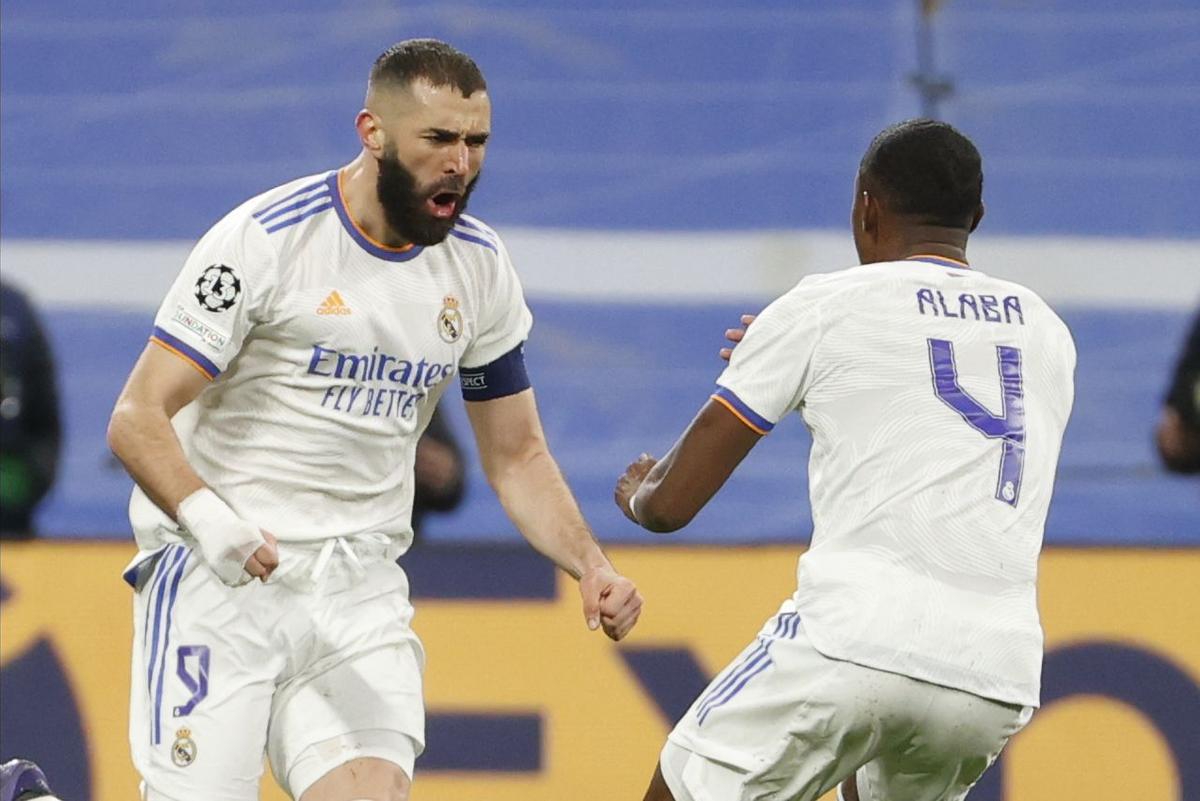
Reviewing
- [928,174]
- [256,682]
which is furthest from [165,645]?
[928,174]

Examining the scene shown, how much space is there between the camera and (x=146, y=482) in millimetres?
3643

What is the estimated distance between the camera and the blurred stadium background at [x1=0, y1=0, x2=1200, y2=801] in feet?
22.3

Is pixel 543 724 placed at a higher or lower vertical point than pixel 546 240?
lower

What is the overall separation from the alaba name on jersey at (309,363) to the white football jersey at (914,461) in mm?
659

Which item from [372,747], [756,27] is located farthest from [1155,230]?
[372,747]

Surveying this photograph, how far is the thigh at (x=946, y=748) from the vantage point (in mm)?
3629

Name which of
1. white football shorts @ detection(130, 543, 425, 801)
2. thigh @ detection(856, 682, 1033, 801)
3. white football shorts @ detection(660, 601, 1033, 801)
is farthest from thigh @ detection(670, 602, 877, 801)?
white football shorts @ detection(130, 543, 425, 801)

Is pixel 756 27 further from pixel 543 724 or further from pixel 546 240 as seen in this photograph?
pixel 543 724

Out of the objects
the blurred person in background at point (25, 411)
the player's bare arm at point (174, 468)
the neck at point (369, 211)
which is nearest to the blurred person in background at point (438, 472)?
the blurred person in background at point (25, 411)

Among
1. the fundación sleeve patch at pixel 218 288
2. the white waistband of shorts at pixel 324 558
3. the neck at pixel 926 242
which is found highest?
the neck at pixel 926 242

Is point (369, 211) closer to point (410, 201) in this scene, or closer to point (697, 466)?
point (410, 201)

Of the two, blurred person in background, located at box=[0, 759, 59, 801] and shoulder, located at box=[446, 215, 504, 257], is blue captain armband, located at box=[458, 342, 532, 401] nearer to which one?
shoulder, located at box=[446, 215, 504, 257]

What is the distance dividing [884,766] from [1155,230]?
373 centimetres

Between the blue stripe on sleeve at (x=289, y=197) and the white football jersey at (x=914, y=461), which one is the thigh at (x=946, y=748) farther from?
the blue stripe on sleeve at (x=289, y=197)
